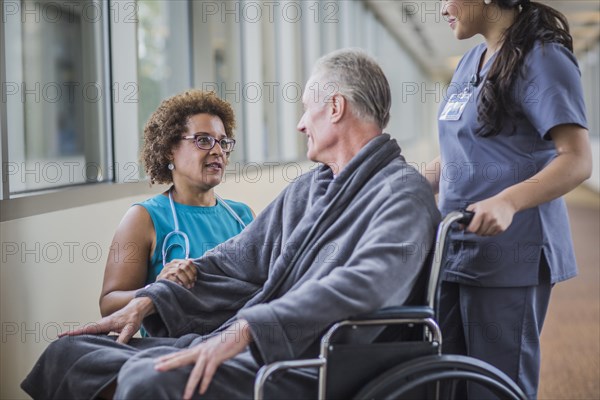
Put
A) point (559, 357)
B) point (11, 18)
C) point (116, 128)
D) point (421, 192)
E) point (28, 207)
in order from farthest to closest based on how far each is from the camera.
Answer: point (559, 357), point (116, 128), point (11, 18), point (28, 207), point (421, 192)

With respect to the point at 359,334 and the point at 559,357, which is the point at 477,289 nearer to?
the point at 359,334

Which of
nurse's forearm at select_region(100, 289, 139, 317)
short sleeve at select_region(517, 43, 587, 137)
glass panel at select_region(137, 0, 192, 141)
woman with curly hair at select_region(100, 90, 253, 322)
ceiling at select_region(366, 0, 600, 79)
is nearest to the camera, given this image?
short sleeve at select_region(517, 43, 587, 137)

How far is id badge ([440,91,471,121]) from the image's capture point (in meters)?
1.92

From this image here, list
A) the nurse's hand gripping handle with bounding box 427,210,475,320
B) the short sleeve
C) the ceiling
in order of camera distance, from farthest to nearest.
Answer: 1. the ceiling
2. the short sleeve
3. the nurse's hand gripping handle with bounding box 427,210,475,320

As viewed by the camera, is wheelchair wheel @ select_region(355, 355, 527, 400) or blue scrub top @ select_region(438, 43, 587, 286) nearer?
wheelchair wheel @ select_region(355, 355, 527, 400)

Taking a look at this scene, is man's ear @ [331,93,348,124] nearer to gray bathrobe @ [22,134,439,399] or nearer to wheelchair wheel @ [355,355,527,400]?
gray bathrobe @ [22,134,439,399]

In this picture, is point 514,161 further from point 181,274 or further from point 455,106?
point 181,274

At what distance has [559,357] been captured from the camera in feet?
11.8

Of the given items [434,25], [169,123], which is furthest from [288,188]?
[434,25]

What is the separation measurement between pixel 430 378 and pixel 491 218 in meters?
0.35

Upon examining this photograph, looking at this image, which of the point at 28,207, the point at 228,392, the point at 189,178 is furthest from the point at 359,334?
the point at 28,207

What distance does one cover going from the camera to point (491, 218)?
1.61m

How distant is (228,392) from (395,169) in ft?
2.01

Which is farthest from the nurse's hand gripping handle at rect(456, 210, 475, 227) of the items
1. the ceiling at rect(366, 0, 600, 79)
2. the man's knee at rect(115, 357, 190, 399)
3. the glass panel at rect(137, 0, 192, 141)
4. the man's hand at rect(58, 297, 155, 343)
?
the ceiling at rect(366, 0, 600, 79)
